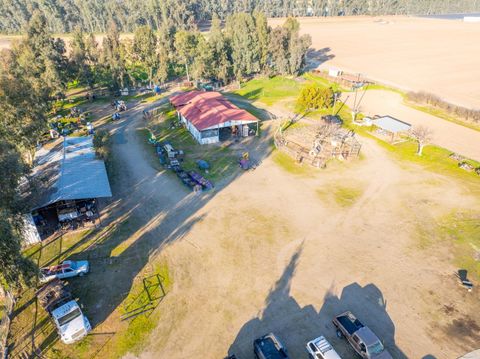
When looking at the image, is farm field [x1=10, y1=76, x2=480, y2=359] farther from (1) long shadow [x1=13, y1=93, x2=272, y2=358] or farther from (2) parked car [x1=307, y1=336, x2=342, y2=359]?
(2) parked car [x1=307, y1=336, x2=342, y2=359]

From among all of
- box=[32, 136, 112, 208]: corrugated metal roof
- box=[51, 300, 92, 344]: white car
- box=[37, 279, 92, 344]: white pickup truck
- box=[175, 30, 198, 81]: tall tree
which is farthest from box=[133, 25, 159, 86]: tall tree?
box=[51, 300, 92, 344]: white car

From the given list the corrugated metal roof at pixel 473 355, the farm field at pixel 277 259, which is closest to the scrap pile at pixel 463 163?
the farm field at pixel 277 259

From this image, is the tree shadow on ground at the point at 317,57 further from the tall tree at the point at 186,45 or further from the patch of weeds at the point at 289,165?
the patch of weeds at the point at 289,165

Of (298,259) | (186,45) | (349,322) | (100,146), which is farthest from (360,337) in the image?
(186,45)

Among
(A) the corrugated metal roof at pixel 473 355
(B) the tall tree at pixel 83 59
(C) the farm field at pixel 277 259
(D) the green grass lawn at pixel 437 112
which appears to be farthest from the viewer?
(B) the tall tree at pixel 83 59

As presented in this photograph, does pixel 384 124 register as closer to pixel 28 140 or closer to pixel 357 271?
pixel 357 271

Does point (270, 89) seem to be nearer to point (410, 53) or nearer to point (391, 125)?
point (391, 125)

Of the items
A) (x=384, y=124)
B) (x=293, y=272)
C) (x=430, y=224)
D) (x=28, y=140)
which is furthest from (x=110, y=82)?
(x=430, y=224)
